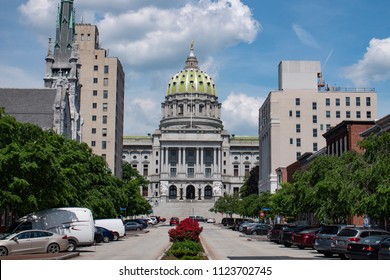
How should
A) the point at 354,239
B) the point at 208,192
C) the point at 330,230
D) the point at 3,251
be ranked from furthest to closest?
the point at 208,192
the point at 330,230
the point at 3,251
the point at 354,239

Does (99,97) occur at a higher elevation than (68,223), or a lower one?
higher

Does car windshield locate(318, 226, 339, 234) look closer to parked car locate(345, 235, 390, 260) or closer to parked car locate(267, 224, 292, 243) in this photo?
parked car locate(345, 235, 390, 260)

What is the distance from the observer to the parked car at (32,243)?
1097 inches

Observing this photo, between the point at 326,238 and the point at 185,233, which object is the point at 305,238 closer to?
the point at 326,238

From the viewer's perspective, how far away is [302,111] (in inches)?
4601

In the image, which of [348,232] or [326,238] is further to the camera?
[326,238]

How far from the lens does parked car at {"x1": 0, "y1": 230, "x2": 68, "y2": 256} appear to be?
27.9 m

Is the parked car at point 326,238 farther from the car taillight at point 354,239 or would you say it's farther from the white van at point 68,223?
the white van at point 68,223

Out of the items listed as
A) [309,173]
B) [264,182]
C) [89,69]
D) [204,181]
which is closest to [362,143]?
[309,173]

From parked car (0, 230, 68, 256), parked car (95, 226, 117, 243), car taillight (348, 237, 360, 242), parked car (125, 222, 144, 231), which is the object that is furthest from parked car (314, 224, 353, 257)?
parked car (125, 222, 144, 231)

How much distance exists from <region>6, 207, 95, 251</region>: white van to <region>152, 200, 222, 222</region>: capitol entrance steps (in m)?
124

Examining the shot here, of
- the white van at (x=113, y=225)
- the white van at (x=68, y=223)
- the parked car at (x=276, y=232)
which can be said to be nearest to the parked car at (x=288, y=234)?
the parked car at (x=276, y=232)

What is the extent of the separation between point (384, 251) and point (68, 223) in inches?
745

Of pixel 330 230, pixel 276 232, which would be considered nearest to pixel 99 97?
pixel 276 232
